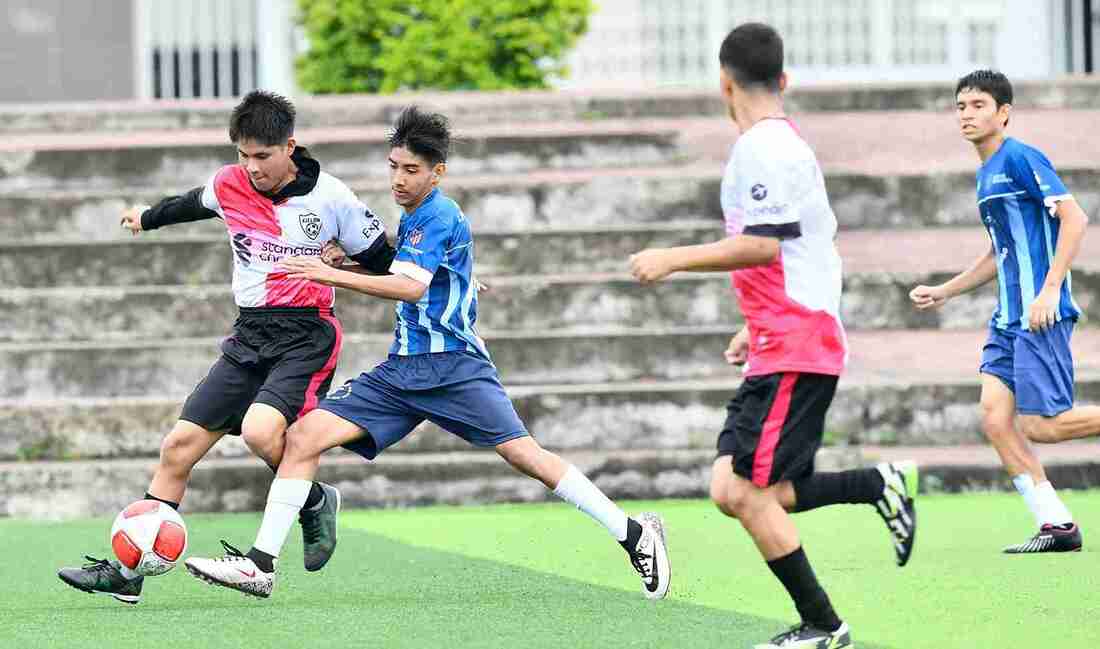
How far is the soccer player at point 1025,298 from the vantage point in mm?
7656

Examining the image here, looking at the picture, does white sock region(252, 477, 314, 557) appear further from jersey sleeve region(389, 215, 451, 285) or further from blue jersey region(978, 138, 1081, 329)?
blue jersey region(978, 138, 1081, 329)

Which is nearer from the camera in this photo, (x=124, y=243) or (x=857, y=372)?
(x=857, y=372)

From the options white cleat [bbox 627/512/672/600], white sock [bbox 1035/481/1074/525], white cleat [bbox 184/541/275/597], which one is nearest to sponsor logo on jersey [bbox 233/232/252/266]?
white cleat [bbox 184/541/275/597]

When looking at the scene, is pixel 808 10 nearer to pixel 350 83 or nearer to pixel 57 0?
pixel 350 83

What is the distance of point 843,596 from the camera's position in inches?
266

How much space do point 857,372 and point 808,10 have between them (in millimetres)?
8489

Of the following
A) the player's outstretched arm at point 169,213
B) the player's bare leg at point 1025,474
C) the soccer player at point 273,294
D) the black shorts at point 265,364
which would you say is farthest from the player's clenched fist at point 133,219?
the player's bare leg at point 1025,474

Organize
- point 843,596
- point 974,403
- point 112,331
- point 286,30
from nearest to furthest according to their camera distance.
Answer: point 843,596 → point 974,403 → point 112,331 → point 286,30

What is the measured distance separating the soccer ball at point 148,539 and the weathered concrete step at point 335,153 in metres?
6.64

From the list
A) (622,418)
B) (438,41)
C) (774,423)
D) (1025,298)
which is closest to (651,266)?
(774,423)

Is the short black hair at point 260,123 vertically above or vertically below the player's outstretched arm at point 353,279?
above

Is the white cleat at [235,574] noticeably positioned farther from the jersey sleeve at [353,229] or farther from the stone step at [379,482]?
the stone step at [379,482]

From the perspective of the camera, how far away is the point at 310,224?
7113 millimetres

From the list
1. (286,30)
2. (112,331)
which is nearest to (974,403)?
(112,331)
